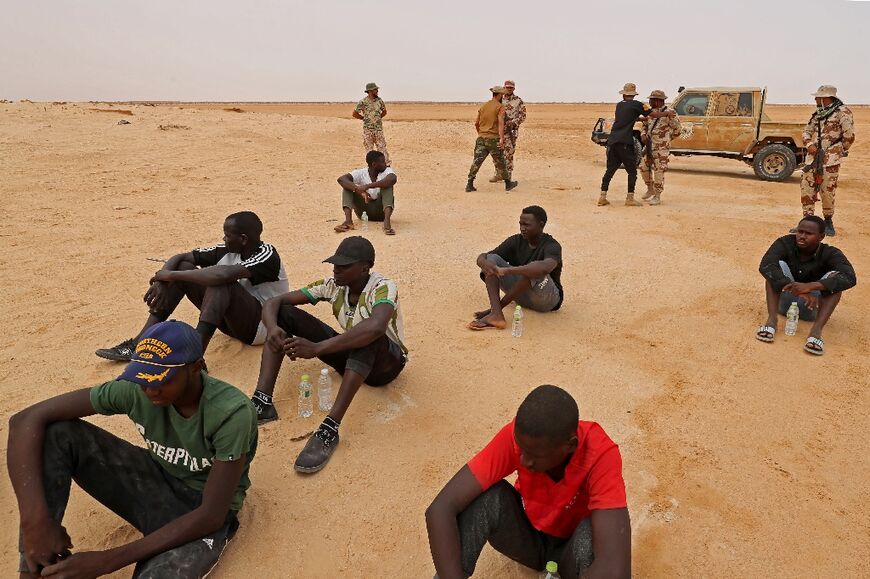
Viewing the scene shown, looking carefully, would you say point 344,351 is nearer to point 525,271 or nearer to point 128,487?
point 128,487

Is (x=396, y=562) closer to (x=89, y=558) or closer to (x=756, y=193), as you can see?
(x=89, y=558)

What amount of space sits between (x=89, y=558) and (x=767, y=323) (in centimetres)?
522

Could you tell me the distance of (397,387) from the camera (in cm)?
449

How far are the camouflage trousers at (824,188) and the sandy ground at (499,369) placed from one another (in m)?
0.60

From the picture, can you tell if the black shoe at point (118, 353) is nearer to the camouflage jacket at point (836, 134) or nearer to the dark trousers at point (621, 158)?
the dark trousers at point (621, 158)

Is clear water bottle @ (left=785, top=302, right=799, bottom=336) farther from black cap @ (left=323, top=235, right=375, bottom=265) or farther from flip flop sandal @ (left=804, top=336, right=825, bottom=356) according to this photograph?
black cap @ (left=323, top=235, right=375, bottom=265)

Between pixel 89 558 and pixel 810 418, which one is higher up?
pixel 89 558

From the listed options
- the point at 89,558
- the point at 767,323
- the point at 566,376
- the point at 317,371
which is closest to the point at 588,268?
the point at 767,323

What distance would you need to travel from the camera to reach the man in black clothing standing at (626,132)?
10.1 meters

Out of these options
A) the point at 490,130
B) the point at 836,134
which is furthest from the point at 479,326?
the point at 490,130

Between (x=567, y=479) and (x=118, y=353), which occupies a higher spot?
(x=567, y=479)

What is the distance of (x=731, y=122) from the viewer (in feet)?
45.9

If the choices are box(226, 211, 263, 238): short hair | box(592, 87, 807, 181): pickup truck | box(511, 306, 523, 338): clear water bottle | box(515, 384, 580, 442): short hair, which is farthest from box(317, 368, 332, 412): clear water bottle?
box(592, 87, 807, 181): pickup truck

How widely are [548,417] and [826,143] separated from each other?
321 inches
